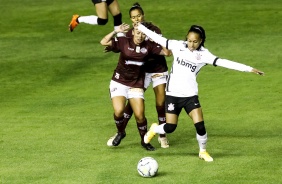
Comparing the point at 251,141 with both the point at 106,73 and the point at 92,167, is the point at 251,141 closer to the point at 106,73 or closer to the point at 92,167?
the point at 92,167

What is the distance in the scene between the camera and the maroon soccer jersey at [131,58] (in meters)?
15.8

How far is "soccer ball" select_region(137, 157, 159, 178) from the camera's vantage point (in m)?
13.7

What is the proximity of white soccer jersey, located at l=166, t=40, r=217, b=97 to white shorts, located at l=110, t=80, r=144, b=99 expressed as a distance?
1044mm

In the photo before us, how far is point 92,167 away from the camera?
47.7 ft

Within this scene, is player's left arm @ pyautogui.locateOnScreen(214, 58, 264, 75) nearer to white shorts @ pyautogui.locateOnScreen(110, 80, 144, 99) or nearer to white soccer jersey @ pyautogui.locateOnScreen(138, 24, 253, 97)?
white soccer jersey @ pyautogui.locateOnScreen(138, 24, 253, 97)

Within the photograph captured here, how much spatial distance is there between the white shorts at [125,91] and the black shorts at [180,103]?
946 millimetres

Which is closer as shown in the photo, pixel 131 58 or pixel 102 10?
pixel 131 58

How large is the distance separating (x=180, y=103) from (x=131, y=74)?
1425mm

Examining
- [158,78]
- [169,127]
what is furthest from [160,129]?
[158,78]

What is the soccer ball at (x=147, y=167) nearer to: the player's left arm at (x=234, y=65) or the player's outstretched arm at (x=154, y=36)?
the player's left arm at (x=234, y=65)

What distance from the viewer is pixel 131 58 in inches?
622

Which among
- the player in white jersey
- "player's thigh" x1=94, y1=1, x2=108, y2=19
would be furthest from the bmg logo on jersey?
Answer: "player's thigh" x1=94, y1=1, x2=108, y2=19

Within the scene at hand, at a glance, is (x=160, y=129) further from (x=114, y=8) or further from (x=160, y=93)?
(x=114, y=8)

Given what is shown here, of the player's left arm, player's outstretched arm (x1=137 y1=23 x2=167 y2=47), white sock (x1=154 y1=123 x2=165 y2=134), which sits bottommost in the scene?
white sock (x1=154 y1=123 x2=165 y2=134)
